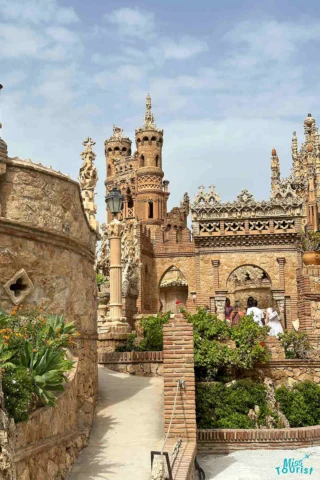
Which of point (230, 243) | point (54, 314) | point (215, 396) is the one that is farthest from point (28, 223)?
point (230, 243)

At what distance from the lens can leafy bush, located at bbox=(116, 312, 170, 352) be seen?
15289mm

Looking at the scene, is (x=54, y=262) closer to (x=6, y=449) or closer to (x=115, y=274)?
(x=6, y=449)

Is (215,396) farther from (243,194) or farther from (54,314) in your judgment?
(243,194)

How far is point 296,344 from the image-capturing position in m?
15.4

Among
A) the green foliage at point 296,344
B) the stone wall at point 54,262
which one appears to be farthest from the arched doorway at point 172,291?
the stone wall at point 54,262

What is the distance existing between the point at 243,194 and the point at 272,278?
3.99m

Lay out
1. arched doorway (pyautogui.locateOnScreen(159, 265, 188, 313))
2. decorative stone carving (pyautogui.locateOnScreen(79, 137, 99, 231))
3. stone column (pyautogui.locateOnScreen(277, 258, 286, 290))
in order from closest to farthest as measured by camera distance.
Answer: decorative stone carving (pyautogui.locateOnScreen(79, 137, 99, 231)) → stone column (pyautogui.locateOnScreen(277, 258, 286, 290)) → arched doorway (pyautogui.locateOnScreen(159, 265, 188, 313))

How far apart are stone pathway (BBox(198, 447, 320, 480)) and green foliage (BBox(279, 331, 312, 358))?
3997 millimetres

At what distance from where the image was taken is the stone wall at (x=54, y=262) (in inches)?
316

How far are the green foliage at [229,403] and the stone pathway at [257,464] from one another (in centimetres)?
97

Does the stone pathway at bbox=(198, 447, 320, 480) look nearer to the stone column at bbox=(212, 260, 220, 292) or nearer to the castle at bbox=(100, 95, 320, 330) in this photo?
the castle at bbox=(100, 95, 320, 330)

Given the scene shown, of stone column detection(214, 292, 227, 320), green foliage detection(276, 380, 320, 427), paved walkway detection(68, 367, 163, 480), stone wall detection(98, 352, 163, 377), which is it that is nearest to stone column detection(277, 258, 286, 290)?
stone column detection(214, 292, 227, 320)

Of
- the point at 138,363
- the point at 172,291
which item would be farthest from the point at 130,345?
the point at 172,291

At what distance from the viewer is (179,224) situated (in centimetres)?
4678
